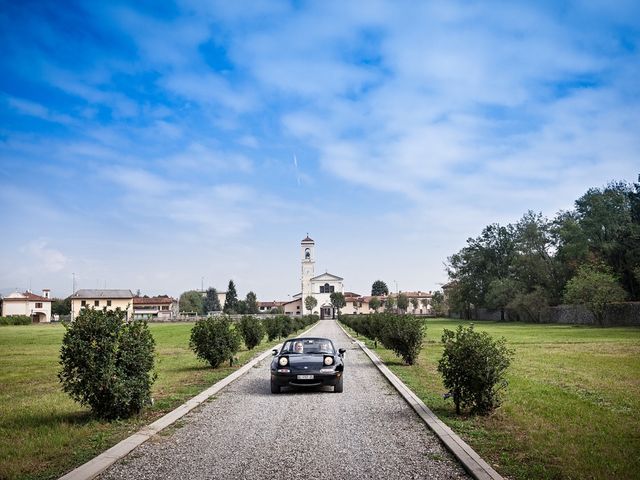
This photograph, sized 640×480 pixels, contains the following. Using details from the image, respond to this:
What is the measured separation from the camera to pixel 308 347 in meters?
14.7

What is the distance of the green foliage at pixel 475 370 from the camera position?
9.45 meters

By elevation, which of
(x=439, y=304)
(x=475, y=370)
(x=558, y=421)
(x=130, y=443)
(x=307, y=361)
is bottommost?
(x=558, y=421)

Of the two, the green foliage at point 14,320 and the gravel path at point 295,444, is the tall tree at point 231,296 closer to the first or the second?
the green foliage at point 14,320

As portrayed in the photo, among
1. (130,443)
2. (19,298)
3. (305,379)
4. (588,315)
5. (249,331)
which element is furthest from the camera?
(19,298)

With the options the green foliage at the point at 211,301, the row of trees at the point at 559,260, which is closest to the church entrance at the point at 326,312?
the green foliage at the point at 211,301

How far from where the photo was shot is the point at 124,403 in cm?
939

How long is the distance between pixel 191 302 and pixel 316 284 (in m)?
46.5

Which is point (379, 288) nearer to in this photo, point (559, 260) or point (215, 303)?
point (215, 303)

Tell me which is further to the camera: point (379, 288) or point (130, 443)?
point (379, 288)

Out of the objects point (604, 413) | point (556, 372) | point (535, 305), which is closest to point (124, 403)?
point (604, 413)

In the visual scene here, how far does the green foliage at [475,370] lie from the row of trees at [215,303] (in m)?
139

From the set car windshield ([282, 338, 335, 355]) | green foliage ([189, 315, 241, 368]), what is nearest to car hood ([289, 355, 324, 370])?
car windshield ([282, 338, 335, 355])

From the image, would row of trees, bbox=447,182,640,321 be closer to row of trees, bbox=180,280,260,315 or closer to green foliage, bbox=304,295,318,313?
green foliage, bbox=304,295,318,313

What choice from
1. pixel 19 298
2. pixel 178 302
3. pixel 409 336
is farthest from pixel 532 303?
pixel 178 302
